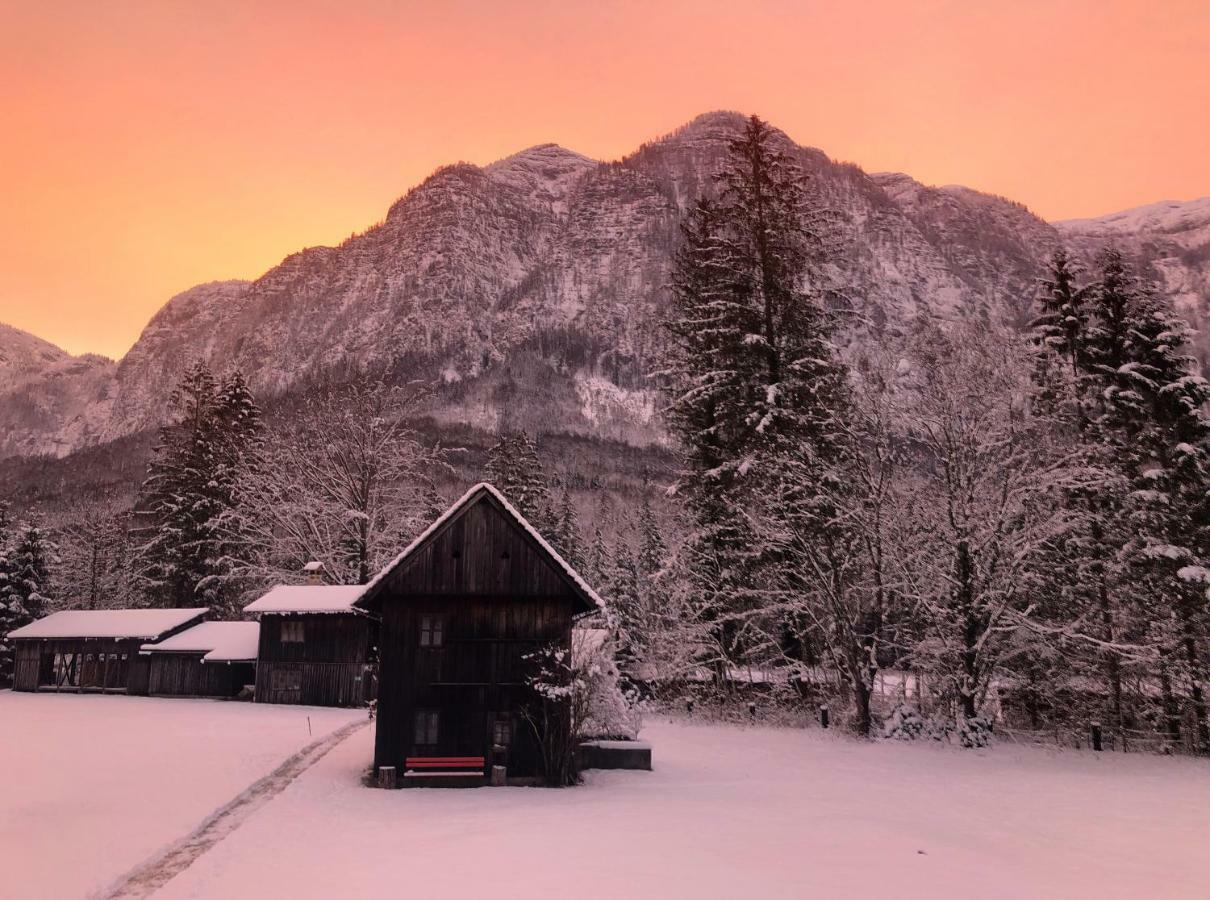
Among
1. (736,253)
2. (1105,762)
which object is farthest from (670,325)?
(1105,762)

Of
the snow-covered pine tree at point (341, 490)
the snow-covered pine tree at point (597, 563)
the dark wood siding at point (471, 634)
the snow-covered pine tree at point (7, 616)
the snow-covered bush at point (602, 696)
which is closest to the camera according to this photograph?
the snow-covered bush at point (602, 696)

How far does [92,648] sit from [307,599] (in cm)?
1872

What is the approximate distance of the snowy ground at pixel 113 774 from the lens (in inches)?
549

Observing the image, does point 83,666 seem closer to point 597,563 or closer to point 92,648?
point 92,648

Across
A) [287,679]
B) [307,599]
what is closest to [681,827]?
[307,599]

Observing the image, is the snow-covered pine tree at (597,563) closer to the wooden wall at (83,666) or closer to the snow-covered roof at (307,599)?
the snow-covered roof at (307,599)

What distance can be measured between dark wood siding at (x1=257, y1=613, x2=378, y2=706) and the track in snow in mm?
15051

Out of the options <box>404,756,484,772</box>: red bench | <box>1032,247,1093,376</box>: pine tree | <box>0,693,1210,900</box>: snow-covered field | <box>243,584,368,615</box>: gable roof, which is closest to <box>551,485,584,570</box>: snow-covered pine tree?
<box>243,584,368,615</box>: gable roof

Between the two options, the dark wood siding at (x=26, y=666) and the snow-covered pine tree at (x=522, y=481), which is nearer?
the dark wood siding at (x=26, y=666)

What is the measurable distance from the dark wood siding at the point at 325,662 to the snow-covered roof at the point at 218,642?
349cm

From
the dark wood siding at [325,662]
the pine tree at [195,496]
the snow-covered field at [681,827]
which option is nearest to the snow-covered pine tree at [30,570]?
the pine tree at [195,496]

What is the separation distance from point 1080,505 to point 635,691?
16504 millimetres

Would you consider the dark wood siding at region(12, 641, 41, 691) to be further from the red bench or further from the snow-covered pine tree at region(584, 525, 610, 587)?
the red bench

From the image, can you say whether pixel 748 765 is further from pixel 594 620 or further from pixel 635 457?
pixel 635 457
